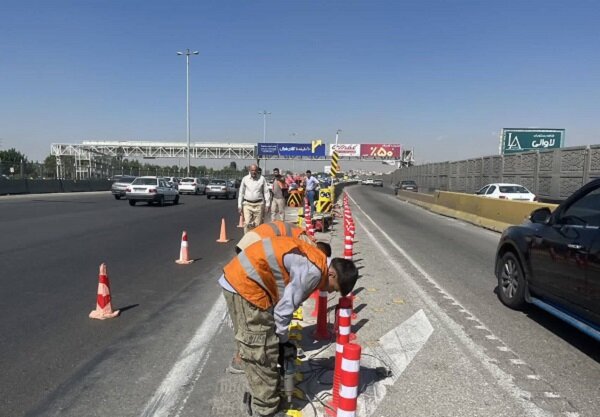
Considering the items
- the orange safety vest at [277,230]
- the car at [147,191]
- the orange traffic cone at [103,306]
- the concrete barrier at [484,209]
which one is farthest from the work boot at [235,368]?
the car at [147,191]

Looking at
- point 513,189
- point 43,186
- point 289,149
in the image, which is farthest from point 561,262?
point 289,149

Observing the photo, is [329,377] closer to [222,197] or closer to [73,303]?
[73,303]

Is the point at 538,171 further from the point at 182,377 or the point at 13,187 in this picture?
the point at 13,187

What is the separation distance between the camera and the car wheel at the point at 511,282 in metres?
5.96

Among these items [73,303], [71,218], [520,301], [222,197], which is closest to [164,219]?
[71,218]

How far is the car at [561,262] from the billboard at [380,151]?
76.5 metres

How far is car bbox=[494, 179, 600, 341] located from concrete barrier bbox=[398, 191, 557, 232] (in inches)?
214

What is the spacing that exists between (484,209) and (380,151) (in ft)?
213

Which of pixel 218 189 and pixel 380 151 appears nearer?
pixel 218 189

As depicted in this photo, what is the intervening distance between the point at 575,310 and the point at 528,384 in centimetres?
121

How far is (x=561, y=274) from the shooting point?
196 inches

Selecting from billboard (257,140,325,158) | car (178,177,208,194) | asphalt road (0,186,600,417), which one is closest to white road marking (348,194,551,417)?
asphalt road (0,186,600,417)

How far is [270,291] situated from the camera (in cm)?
326

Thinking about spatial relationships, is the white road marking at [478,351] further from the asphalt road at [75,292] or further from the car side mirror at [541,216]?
the asphalt road at [75,292]
